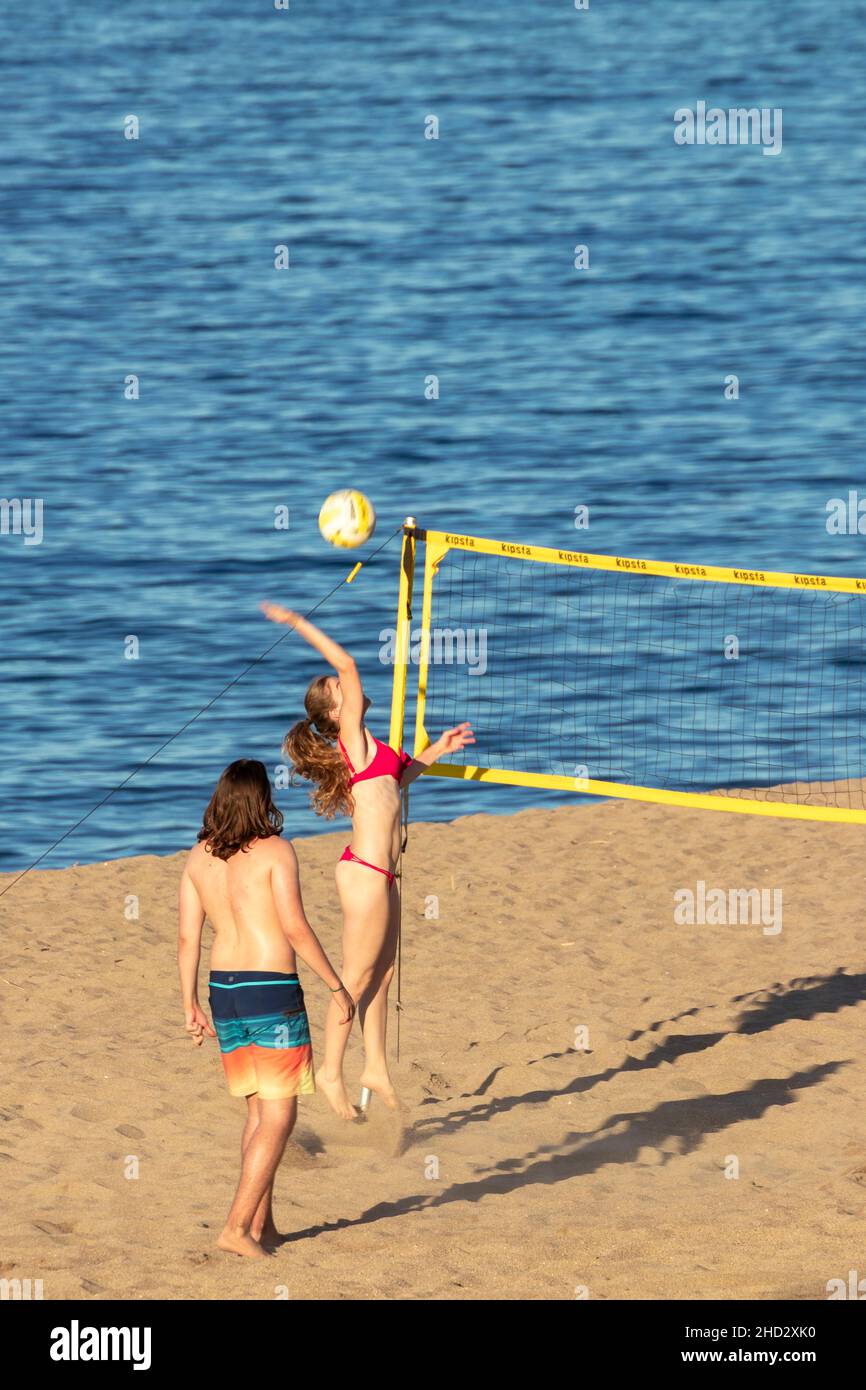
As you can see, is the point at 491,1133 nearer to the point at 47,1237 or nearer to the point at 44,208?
the point at 47,1237

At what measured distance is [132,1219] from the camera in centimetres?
830

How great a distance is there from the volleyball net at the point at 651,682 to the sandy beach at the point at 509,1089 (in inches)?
62.2

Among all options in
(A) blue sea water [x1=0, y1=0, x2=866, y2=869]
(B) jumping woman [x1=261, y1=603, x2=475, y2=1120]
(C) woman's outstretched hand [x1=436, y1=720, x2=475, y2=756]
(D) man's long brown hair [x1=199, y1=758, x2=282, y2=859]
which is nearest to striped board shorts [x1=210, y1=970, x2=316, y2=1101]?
(D) man's long brown hair [x1=199, y1=758, x2=282, y2=859]

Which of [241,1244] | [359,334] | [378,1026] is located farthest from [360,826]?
[359,334]

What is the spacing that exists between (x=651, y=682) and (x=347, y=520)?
10.2 meters

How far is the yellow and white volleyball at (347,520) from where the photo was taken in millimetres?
9023

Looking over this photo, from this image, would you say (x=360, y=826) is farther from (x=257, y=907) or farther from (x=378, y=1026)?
(x=257, y=907)

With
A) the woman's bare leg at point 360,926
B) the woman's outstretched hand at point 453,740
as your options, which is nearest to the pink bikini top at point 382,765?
the woman's outstretched hand at point 453,740

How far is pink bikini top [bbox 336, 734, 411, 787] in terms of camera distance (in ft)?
28.7

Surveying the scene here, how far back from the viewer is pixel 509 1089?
10078mm

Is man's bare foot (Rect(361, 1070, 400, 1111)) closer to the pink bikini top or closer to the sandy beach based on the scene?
the sandy beach

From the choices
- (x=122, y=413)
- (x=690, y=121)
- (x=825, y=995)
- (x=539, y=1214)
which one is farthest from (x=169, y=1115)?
(x=690, y=121)

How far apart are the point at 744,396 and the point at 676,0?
45139 mm

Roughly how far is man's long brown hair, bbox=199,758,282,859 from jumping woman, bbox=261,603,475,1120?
110 cm
